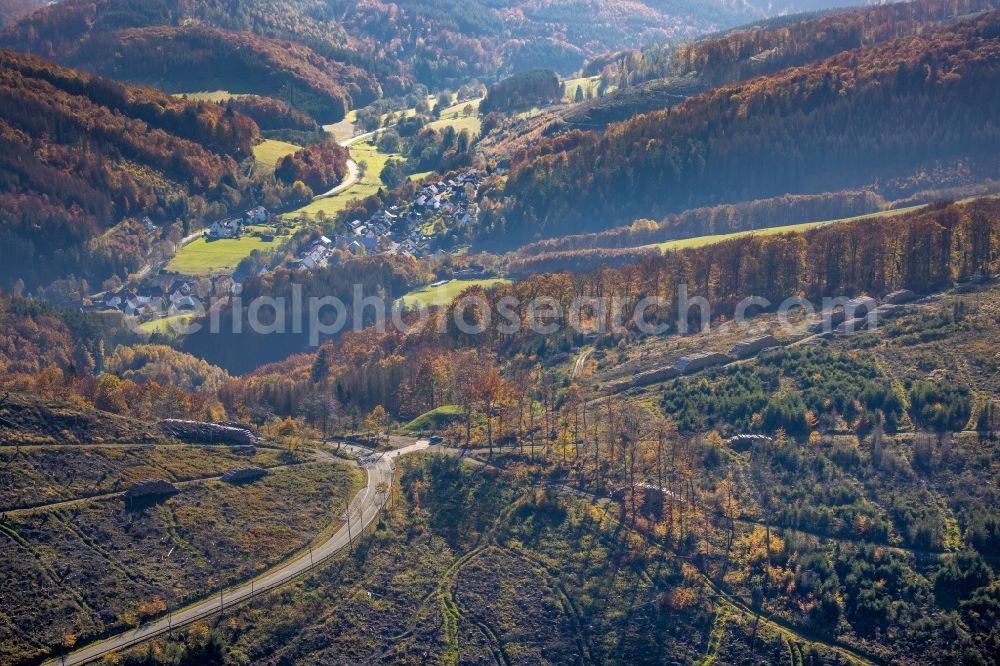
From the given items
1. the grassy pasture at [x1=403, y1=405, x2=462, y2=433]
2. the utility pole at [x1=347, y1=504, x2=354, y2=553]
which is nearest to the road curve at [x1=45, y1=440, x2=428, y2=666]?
the utility pole at [x1=347, y1=504, x2=354, y2=553]

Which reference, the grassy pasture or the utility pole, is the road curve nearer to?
the utility pole

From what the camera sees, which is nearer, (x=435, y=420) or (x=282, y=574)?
(x=282, y=574)

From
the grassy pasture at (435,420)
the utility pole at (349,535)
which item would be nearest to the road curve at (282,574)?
the utility pole at (349,535)

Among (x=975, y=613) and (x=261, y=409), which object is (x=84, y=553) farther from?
(x=975, y=613)

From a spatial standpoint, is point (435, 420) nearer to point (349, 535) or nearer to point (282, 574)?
point (349, 535)

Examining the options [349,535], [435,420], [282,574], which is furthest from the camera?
[435,420]

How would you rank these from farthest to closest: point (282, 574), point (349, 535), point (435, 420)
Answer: point (435, 420)
point (349, 535)
point (282, 574)

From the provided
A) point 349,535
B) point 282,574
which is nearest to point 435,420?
point 349,535

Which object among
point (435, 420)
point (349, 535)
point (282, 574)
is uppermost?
point (435, 420)

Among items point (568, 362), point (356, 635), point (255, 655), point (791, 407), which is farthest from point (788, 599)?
point (568, 362)

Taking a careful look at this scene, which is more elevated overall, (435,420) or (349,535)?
(435,420)
